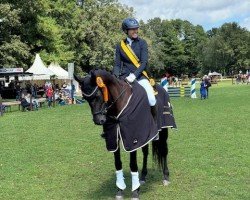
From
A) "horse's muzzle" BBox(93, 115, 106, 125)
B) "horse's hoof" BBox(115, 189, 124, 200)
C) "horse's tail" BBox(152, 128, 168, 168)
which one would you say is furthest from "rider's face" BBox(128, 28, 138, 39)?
"horse's hoof" BBox(115, 189, 124, 200)

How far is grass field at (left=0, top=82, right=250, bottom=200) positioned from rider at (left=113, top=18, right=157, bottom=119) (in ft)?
5.56

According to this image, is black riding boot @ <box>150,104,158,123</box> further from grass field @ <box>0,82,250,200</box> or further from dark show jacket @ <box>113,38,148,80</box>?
grass field @ <box>0,82,250,200</box>

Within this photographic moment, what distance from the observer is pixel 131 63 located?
25.6 feet

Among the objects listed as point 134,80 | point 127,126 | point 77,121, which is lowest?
point 77,121

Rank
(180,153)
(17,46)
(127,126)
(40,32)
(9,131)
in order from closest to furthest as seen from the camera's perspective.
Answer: (127,126)
(180,153)
(9,131)
(17,46)
(40,32)

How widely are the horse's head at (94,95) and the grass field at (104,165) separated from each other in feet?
5.81

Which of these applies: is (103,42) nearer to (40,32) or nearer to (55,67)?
(40,32)

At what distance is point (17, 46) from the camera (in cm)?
4675

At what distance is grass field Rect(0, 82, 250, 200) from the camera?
8.10 m

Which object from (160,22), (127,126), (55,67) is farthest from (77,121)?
(160,22)

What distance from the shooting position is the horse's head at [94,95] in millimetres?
6754

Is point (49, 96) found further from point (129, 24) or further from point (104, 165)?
point (129, 24)

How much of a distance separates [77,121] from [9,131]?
379cm

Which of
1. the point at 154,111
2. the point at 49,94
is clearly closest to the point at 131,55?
the point at 154,111
